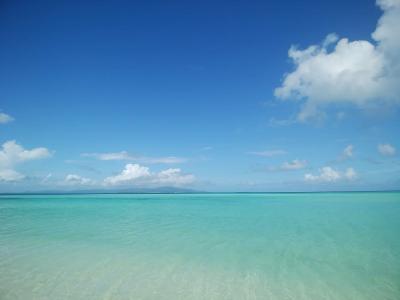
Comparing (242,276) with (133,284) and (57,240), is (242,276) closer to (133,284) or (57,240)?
(133,284)

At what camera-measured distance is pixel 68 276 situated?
7297 mm

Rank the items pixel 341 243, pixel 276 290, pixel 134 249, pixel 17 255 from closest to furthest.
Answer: pixel 276 290, pixel 17 255, pixel 134 249, pixel 341 243

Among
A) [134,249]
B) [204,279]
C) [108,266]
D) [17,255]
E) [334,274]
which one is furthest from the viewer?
[134,249]

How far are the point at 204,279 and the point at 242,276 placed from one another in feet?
3.50

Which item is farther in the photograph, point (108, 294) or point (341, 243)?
point (341, 243)

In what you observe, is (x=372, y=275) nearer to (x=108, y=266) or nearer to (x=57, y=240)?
(x=108, y=266)

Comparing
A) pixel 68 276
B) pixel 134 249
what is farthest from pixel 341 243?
pixel 68 276

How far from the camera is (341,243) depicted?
38.5 feet

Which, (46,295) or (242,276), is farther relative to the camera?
(242,276)

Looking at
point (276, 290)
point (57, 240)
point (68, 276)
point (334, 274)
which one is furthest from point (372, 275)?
point (57, 240)

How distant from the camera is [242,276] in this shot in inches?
293

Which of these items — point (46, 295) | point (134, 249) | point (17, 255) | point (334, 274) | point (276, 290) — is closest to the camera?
point (46, 295)

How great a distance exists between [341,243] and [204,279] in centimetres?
753

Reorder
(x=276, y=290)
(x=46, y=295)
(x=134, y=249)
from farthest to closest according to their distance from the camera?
(x=134, y=249), (x=276, y=290), (x=46, y=295)
